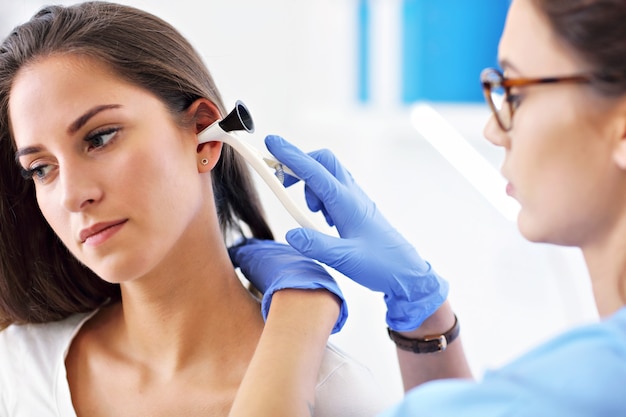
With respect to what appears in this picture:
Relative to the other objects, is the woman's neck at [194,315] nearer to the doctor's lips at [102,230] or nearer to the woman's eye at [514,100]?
the doctor's lips at [102,230]

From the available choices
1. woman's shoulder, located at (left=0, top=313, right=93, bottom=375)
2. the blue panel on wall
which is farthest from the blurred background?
woman's shoulder, located at (left=0, top=313, right=93, bottom=375)

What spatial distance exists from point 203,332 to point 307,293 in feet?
0.80

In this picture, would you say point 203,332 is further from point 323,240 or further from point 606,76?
point 606,76

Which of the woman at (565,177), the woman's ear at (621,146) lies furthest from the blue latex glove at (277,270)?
the woman's ear at (621,146)

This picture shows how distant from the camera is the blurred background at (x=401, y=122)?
2.86m

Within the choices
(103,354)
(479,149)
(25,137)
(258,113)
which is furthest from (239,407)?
(479,149)

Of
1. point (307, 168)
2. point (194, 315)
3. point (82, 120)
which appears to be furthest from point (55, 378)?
point (307, 168)

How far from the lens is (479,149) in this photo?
3307mm

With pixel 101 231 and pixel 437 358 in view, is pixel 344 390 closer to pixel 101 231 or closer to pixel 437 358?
pixel 437 358

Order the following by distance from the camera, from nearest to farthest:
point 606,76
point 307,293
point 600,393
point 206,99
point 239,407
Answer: point 600,393
point 606,76
point 239,407
point 307,293
point 206,99

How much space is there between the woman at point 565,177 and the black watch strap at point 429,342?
1.46 feet

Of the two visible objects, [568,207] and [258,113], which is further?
[258,113]

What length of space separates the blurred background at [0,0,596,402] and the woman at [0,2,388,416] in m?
1.22

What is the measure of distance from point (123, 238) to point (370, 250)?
43cm
